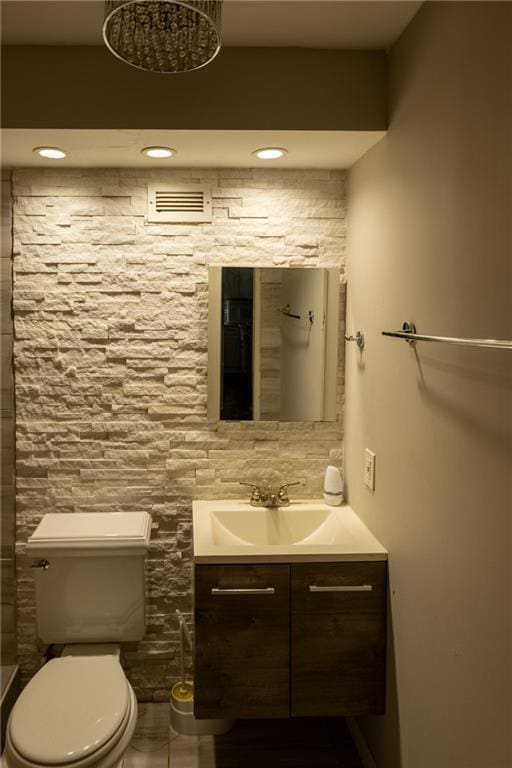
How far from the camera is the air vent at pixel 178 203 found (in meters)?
2.54

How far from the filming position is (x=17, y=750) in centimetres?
175

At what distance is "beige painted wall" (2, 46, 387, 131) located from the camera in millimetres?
2006

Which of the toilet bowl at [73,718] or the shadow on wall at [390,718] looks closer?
the toilet bowl at [73,718]

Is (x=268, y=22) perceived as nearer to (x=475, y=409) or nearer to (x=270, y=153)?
(x=270, y=153)

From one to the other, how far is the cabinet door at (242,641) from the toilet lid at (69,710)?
290 millimetres

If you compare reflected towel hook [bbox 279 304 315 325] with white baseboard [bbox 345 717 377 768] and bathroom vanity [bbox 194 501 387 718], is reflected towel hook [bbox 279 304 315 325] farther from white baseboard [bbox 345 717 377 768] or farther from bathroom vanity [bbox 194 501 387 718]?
white baseboard [bbox 345 717 377 768]

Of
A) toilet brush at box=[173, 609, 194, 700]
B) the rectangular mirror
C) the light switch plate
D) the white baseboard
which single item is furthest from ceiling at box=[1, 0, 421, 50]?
the white baseboard

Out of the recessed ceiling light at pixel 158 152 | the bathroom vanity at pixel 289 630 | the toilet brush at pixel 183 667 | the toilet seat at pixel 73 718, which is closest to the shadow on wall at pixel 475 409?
the bathroom vanity at pixel 289 630

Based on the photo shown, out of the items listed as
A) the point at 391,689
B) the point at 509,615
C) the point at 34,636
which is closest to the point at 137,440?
the point at 34,636

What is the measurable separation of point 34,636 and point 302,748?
46.7 inches

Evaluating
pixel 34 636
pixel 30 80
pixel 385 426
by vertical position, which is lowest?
pixel 34 636

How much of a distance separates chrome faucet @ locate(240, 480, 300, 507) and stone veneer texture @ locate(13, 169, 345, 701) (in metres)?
0.09

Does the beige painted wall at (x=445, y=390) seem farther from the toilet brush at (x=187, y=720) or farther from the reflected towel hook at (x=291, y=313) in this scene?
the toilet brush at (x=187, y=720)

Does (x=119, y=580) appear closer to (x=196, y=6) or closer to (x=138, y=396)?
(x=138, y=396)
